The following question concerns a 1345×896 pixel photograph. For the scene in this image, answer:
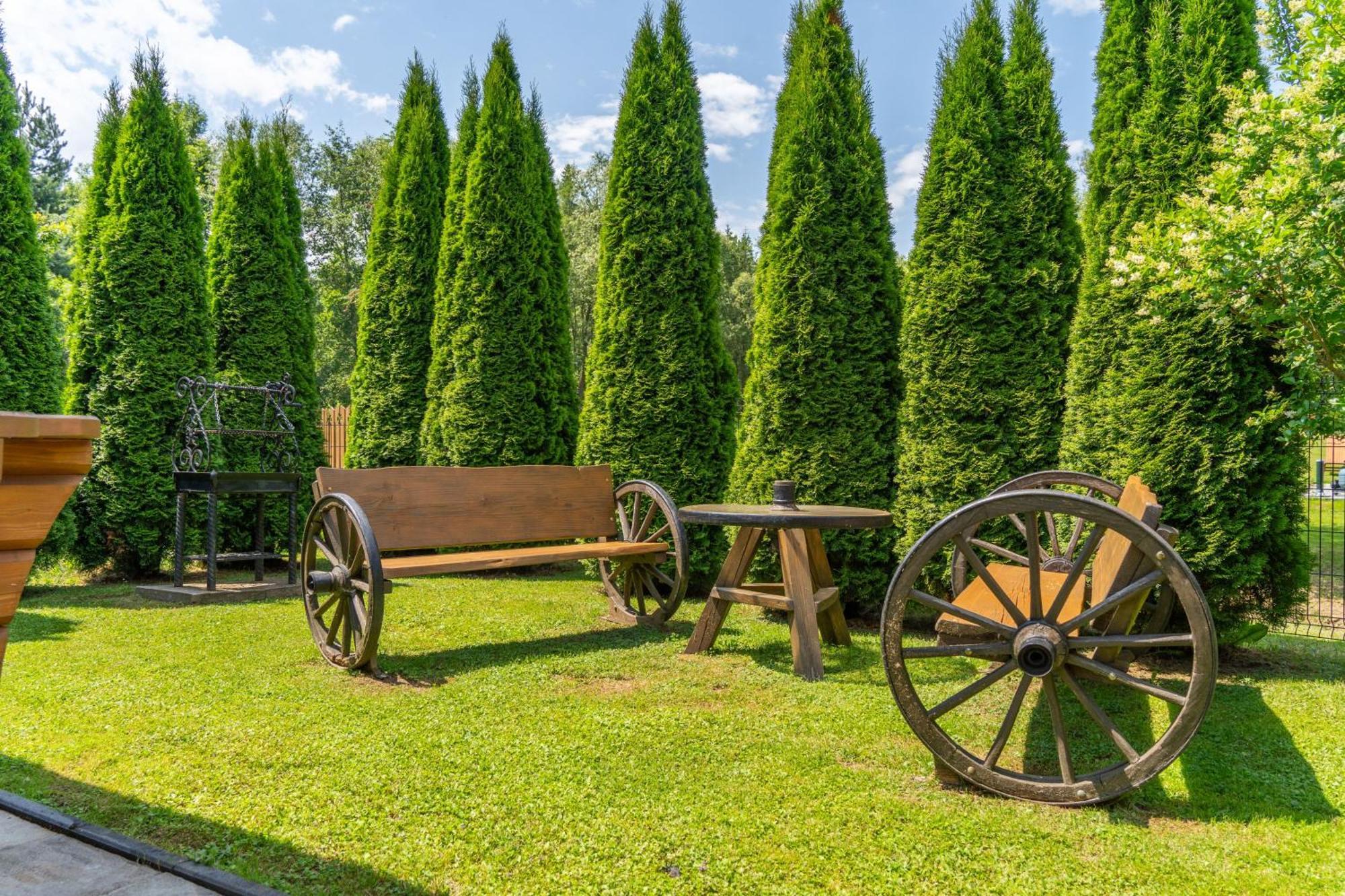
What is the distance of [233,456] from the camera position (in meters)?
7.64

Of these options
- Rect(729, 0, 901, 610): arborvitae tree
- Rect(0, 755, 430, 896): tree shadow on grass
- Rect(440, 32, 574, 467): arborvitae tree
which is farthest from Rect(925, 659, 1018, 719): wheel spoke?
Rect(440, 32, 574, 467): arborvitae tree

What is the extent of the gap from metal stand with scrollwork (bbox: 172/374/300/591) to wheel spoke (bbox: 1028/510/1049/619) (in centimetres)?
568

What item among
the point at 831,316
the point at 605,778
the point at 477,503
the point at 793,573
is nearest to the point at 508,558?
the point at 477,503

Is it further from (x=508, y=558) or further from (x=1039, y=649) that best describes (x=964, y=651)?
(x=508, y=558)

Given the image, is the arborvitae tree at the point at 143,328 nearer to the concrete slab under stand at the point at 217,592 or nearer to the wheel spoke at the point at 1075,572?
the concrete slab under stand at the point at 217,592

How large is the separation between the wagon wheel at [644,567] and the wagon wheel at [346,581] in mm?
1665

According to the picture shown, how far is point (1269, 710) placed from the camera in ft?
11.8

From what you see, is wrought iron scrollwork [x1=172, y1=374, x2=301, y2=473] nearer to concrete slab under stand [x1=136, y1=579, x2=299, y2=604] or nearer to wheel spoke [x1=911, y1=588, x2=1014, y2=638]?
concrete slab under stand [x1=136, y1=579, x2=299, y2=604]

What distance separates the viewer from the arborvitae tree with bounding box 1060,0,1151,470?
14.9ft

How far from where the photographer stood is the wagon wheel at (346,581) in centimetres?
383

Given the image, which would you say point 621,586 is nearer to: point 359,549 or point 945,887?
point 359,549

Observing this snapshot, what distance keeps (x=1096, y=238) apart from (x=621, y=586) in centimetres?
371

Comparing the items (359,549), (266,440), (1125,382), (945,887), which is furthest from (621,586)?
(266,440)

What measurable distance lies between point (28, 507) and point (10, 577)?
0.32 feet
